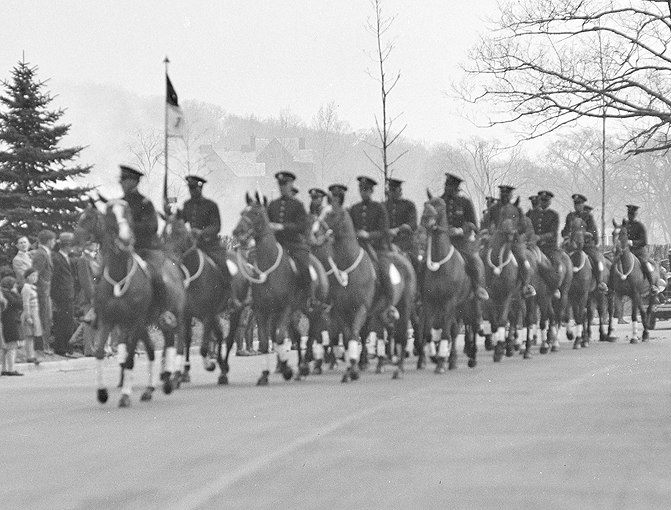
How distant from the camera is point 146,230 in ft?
53.0

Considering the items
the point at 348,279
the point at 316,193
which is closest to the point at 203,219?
the point at 348,279

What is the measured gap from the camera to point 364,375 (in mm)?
20047

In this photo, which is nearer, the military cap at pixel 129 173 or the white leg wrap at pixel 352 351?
the military cap at pixel 129 173

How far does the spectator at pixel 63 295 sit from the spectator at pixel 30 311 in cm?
80

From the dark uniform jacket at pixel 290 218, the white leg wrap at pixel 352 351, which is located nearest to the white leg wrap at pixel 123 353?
the dark uniform jacket at pixel 290 218

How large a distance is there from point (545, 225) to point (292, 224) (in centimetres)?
947

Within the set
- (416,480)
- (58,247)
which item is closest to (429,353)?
(58,247)

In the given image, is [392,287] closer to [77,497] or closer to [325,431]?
[325,431]

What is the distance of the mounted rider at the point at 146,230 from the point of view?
52.4 feet

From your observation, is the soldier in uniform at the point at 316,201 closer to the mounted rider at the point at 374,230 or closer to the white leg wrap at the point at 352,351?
the mounted rider at the point at 374,230

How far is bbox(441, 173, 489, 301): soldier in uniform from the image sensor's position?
21.4 meters

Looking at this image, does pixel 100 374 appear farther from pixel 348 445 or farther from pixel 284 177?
pixel 348 445

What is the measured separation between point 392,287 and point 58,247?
24.7ft

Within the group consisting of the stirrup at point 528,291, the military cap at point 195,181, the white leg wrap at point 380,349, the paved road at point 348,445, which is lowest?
the paved road at point 348,445
